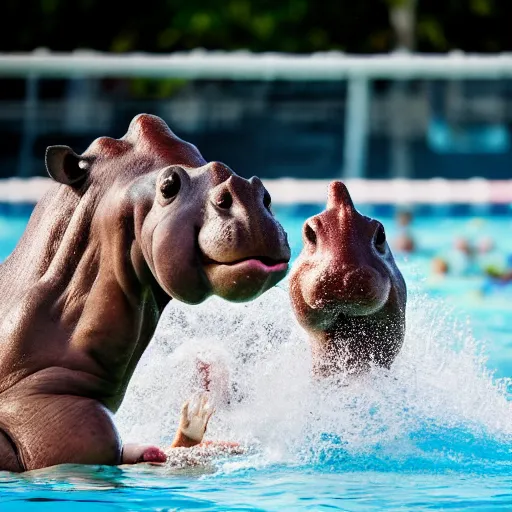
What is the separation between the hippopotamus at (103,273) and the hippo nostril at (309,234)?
40 cm

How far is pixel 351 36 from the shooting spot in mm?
18359

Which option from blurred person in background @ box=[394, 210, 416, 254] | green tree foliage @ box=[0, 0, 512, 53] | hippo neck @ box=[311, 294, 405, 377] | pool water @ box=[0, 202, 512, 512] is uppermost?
green tree foliage @ box=[0, 0, 512, 53]

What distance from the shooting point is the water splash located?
418cm

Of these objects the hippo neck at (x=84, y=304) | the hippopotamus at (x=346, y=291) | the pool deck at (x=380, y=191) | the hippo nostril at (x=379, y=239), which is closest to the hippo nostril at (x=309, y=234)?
the hippopotamus at (x=346, y=291)

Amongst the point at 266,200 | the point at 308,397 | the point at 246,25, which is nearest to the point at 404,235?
the point at 308,397

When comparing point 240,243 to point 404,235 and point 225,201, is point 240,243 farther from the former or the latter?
point 404,235

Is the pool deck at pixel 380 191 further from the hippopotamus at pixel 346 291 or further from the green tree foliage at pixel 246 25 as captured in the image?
the hippopotamus at pixel 346 291

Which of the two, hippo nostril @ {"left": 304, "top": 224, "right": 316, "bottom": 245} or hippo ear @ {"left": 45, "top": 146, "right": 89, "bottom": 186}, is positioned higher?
hippo ear @ {"left": 45, "top": 146, "right": 89, "bottom": 186}

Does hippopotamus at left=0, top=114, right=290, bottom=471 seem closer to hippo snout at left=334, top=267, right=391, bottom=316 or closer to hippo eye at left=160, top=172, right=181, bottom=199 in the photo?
hippo eye at left=160, top=172, right=181, bottom=199

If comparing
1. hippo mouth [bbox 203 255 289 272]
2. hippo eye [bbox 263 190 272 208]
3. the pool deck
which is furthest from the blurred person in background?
hippo mouth [bbox 203 255 289 272]

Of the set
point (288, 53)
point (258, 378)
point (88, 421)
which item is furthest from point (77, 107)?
point (88, 421)

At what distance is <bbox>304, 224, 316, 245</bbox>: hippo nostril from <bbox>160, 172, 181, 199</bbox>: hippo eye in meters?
0.61

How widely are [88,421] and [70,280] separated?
0.40 meters

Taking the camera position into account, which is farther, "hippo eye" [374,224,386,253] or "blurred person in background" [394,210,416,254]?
"blurred person in background" [394,210,416,254]
